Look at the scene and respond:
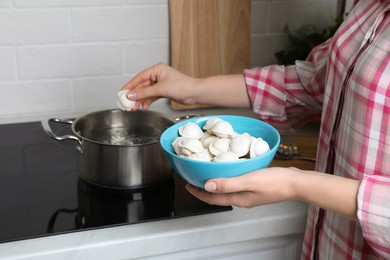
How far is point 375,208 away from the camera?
73cm

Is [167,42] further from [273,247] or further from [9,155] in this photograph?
[273,247]

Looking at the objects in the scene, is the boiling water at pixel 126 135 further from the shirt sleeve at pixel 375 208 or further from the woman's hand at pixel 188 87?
the shirt sleeve at pixel 375 208

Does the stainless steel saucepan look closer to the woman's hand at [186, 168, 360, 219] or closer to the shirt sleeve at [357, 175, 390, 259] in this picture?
the woman's hand at [186, 168, 360, 219]

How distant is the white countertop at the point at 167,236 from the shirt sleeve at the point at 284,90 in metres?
0.18

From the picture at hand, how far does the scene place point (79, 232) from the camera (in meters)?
0.92

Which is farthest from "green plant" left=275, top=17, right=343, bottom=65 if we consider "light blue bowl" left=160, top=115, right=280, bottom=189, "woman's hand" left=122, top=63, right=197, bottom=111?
"light blue bowl" left=160, top=115, right=280, bottom=189

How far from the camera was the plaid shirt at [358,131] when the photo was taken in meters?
0.74

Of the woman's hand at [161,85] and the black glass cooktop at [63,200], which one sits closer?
the black glass cooktop at [63,200]

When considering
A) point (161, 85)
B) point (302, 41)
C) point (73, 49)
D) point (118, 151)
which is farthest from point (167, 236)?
point (302, 41)

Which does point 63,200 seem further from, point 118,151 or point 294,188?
point 294,188

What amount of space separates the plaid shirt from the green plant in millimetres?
410

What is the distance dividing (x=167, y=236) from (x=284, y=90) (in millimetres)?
363

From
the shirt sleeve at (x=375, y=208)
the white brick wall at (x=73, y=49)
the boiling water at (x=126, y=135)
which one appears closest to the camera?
the shirt sleeve at (x=375, y=208)

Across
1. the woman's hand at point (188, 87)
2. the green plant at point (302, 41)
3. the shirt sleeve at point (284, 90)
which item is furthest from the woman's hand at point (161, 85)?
the green plant at point (302, 41)
